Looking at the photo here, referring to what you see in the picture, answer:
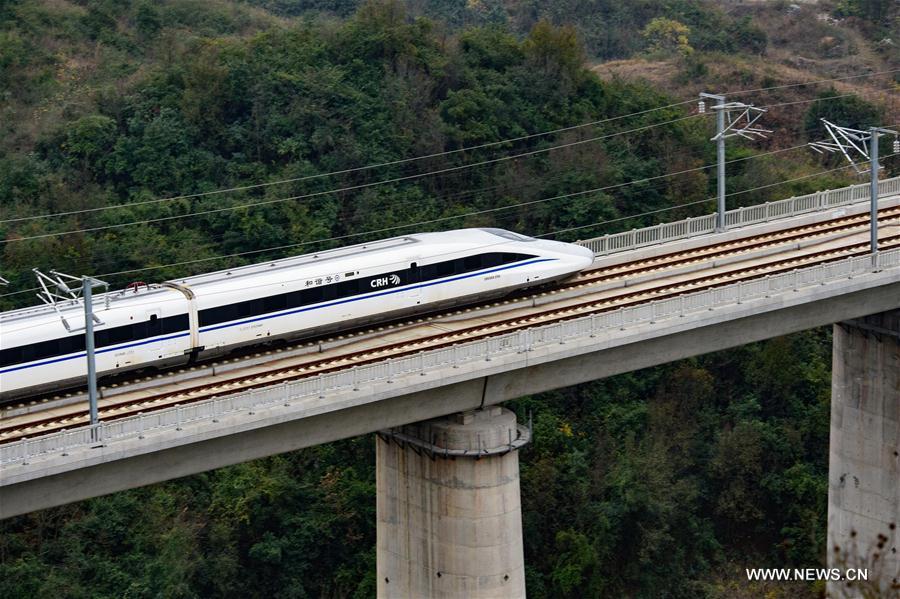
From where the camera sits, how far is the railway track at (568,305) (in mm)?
46500

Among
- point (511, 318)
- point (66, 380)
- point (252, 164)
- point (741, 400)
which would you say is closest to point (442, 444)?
point (511, 318)

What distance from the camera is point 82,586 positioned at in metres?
62.4

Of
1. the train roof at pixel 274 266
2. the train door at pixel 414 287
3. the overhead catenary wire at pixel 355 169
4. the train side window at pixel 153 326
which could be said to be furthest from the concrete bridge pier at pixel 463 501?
the overhead catenary wire at pixel 355 169

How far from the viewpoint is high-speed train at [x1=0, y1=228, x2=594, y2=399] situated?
4750cm

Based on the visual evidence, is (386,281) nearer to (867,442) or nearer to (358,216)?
(867,442)

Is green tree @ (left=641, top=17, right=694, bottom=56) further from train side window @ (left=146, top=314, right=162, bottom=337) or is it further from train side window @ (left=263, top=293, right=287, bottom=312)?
train side window @ (left=146, top=314, right=162, bottom=337)

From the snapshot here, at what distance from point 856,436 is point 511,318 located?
58.8 feet

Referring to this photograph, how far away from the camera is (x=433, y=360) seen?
48344 millimetres

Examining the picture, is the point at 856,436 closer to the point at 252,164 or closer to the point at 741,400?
the point at 741,400

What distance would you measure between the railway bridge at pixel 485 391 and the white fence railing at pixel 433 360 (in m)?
0.05

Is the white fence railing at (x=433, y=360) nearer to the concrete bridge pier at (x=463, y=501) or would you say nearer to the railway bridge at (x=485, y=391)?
the railway bridge at (x=485, y=391)

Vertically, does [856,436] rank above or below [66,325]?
below

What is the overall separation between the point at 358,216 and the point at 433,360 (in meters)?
35.0

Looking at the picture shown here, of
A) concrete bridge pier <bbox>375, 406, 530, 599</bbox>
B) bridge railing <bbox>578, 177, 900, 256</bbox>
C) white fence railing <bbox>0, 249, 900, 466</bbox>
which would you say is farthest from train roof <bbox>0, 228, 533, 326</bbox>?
concrete bridge pier <bbox>375, 406, 530, 599</bbox>
